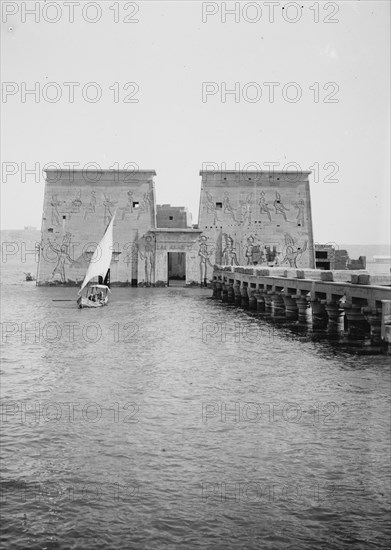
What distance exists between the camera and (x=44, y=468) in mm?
7219

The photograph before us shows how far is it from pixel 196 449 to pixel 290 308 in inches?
619

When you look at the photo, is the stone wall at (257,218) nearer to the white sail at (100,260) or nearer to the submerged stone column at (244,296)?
the submerged stone column at (244,296)

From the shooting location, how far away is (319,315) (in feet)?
65.2

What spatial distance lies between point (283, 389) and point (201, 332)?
8.88 meters

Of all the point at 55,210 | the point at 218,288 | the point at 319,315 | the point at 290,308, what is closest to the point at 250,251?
the point at 218,288

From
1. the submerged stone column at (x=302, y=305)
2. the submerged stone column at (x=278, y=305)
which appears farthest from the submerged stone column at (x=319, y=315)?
the submerged stone column at (x=278, y=305)

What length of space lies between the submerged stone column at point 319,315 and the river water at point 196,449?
164 inches

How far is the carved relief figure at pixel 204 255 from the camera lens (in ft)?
142

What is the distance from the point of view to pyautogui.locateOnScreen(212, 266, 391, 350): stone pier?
15117 millimetres

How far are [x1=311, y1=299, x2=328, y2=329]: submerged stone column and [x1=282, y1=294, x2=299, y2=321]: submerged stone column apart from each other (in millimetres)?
2924

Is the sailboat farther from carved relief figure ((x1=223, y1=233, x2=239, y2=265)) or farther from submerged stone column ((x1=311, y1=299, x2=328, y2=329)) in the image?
carved relief figure ((x1=223, y1=233, x2=239, y2=265))

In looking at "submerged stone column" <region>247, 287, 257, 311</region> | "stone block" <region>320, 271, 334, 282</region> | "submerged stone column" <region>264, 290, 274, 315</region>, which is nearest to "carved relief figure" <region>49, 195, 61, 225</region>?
"submerged stone column" <region>247, 287, 257, 311</region>

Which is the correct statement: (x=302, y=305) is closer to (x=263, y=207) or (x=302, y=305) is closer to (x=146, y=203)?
(x=263, y=207)

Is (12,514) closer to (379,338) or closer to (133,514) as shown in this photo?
(133,514)
